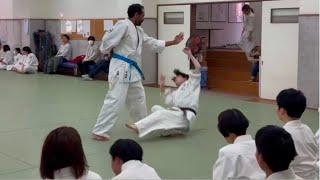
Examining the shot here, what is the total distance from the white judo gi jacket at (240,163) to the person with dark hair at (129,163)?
45cm

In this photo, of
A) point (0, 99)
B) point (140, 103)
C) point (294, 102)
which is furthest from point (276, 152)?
point (0, 99)

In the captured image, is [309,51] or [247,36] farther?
[247,36]

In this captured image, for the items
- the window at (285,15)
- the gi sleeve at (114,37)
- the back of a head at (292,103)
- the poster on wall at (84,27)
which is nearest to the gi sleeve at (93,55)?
the poster on wall at (84,27)

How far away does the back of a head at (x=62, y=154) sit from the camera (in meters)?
2.41

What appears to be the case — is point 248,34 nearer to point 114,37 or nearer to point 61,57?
point 61,57

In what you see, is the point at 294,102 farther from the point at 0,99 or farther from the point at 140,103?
the point at 0,99

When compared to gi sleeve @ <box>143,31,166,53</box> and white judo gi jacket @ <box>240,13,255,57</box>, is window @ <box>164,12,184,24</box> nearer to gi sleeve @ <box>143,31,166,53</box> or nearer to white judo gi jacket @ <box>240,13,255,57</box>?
white judo gi jacket @ <box>240,13,255,57</box>

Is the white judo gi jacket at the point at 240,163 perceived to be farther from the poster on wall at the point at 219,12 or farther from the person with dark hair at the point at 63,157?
the poster on wall at the point at 219,12

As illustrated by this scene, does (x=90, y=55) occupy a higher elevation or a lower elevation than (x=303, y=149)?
higher

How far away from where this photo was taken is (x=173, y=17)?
36.5ft

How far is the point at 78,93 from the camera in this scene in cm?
973

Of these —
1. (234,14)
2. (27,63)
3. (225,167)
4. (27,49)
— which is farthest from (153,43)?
(234,14)

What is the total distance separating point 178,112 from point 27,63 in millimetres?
8921

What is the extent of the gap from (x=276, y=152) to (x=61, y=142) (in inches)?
40.3
